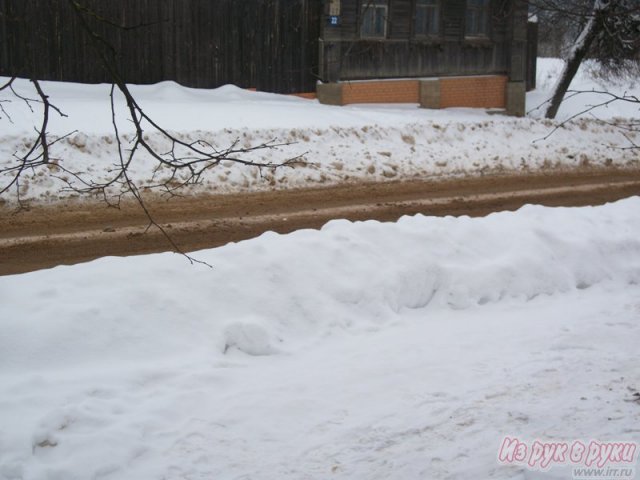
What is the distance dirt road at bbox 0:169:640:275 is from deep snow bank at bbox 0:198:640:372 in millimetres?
2385

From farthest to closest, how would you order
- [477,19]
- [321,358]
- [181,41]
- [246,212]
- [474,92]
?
[477,19] < [474,92] < [181,41] < [246,212] < [321,358]

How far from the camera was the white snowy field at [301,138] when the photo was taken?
12008 millimetres

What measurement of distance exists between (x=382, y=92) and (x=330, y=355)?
14986 millimetres

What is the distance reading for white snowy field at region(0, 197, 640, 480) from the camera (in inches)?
178

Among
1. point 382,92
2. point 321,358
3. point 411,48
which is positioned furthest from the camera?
point 411,48

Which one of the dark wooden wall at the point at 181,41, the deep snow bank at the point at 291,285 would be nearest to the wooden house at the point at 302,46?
the dark wooden wall at the point at 181,41

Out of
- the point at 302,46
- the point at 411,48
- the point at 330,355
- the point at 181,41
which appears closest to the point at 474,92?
the point at 411,48

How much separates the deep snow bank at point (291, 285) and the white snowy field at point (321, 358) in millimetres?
17

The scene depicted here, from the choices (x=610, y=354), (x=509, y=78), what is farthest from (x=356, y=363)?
(x=509, y=78)

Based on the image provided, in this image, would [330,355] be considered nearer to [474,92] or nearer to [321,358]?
[321,358]

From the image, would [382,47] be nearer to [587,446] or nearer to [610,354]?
[610,354]

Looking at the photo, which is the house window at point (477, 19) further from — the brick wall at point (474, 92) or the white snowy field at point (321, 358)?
the white snowy field at point (321, 358)

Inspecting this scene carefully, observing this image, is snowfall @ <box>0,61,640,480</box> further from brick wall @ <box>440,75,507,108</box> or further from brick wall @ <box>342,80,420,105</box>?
brick wall @ <box>440,75,507,108</box>

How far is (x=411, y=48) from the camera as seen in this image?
20.7 meters
